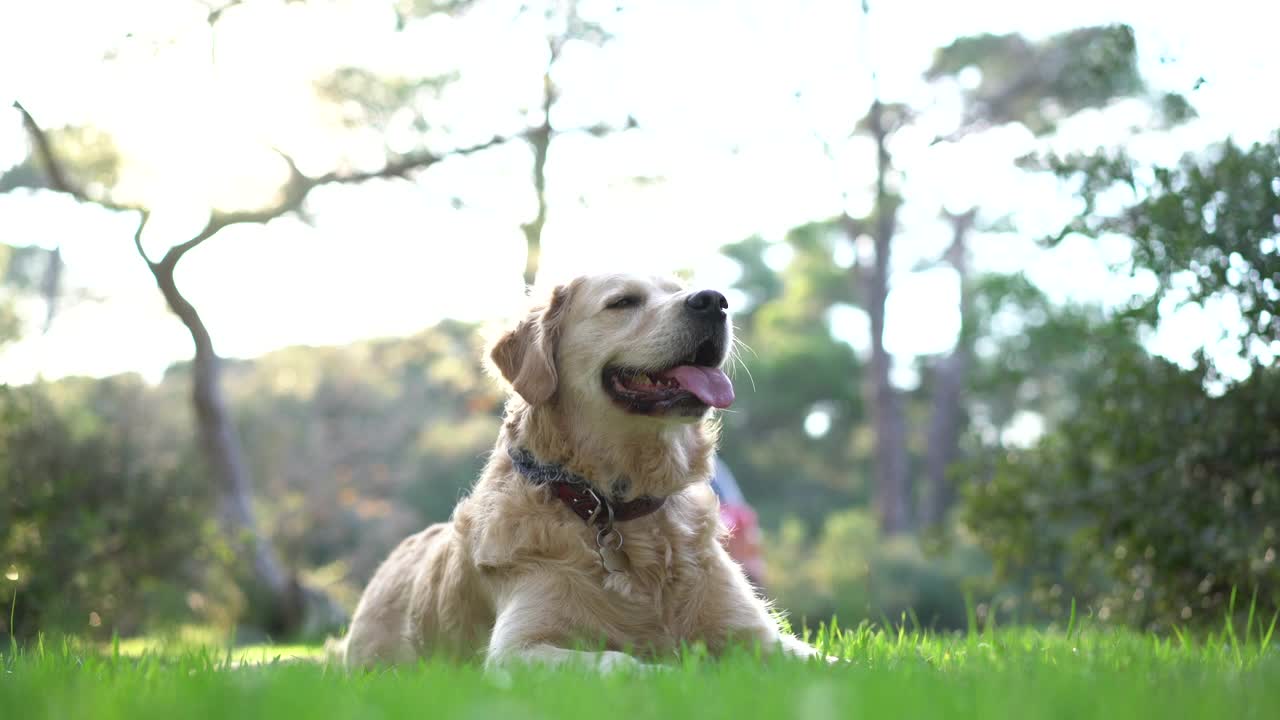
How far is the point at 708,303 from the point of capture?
4.00 meters

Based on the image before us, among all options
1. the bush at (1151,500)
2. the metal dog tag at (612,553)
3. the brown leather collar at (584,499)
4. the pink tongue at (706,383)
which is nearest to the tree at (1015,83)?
the bush at (1151,500)

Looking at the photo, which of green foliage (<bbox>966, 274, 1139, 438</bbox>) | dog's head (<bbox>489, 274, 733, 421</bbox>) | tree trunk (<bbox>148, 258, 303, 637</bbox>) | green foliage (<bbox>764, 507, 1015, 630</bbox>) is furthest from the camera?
green foliage (<bbox>764, 507, 1015, 630</bbox>)

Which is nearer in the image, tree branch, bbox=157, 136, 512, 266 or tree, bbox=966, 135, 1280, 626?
tree, bbox=966, 135, 1280, 626

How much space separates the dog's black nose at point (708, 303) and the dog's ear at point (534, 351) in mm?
568

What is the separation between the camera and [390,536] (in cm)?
2059

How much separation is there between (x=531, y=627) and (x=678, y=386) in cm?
100

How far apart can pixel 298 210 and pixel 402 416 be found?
1299 centimetres

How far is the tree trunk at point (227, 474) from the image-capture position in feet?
37.7

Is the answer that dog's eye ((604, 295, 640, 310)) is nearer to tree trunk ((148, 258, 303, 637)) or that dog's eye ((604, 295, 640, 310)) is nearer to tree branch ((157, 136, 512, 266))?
tree trunk ((148, 258, 303, 637))

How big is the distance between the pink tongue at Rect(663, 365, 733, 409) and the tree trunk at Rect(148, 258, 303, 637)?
8286 mm

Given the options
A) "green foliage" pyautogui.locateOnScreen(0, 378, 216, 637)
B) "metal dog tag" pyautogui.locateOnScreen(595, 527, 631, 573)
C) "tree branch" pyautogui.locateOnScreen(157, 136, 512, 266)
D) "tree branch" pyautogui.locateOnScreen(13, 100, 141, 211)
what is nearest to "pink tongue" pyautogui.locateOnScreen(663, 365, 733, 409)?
"metal dog tag" pyautogui.locateOnScreen(595, 527, 631, 573)

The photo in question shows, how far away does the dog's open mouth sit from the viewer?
3887 mm

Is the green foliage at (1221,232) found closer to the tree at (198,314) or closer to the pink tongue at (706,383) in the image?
the pink tongue at (706,383)

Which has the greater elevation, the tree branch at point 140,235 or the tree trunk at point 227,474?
the tree branch at point 140,235
